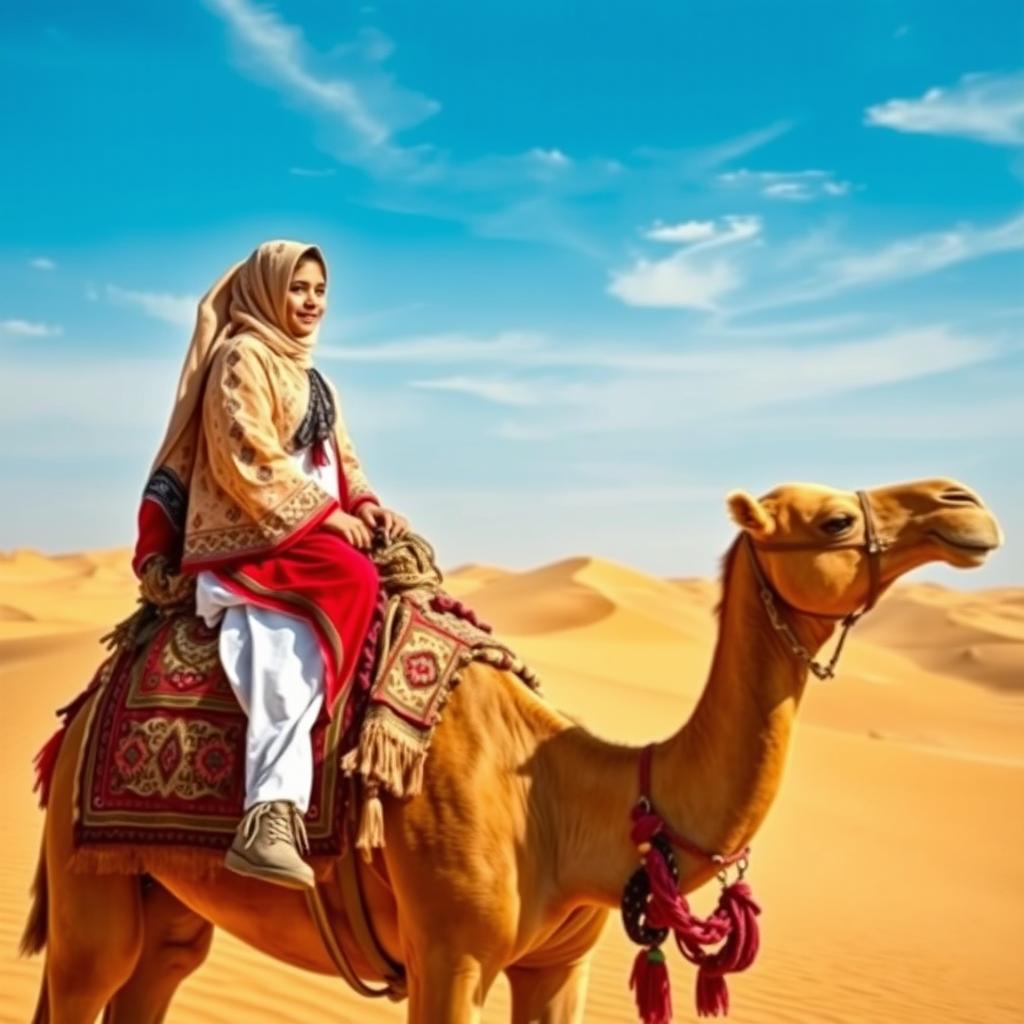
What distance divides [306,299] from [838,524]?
1976 mm

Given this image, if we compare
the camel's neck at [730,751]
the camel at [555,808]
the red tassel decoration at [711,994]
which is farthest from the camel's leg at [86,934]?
the red tassel decoration at [711,994]

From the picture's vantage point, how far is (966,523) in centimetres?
371

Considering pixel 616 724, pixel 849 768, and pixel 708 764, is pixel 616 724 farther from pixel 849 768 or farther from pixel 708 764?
pixel 708 764

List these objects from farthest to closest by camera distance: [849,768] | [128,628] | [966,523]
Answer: [849,768] < [128,628] < [966,523]

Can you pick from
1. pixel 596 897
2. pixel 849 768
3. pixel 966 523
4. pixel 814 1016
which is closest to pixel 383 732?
pixel 596 897

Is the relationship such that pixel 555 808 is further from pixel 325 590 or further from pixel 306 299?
pixel 306 299

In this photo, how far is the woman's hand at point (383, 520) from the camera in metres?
4.73

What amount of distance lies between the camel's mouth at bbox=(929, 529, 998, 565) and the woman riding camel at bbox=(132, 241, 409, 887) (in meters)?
1.77

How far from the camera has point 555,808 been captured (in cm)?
417

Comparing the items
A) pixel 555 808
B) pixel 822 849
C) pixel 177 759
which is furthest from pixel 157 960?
pixel 822 849

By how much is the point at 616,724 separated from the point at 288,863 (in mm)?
18465

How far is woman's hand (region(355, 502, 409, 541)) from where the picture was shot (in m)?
4.73

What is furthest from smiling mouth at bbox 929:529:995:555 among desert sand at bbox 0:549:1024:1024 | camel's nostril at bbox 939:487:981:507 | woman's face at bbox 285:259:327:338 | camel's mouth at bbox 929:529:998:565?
woman's face at bbox 285:259:327:338

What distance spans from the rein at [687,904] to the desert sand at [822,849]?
1.43 ft
